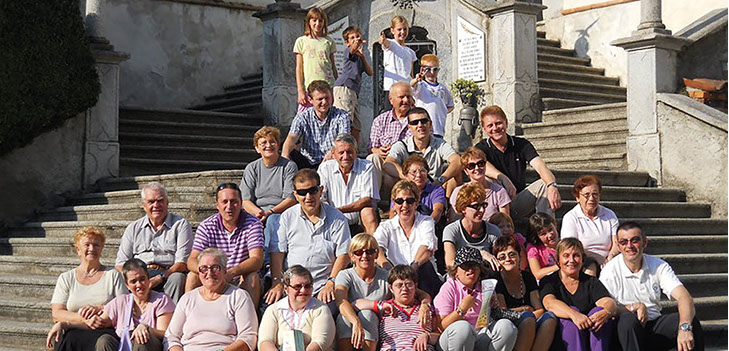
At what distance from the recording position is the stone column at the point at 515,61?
513 inches

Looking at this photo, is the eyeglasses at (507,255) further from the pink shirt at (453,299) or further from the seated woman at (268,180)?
the seated woman at (268,180)

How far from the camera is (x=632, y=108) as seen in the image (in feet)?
38.2

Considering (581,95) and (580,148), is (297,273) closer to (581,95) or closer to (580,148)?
(580,148)

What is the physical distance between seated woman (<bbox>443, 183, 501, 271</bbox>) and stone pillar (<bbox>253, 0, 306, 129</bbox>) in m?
5.81

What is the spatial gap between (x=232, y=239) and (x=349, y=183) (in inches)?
43.3

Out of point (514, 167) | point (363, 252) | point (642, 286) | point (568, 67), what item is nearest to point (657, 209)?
point (514, 167)

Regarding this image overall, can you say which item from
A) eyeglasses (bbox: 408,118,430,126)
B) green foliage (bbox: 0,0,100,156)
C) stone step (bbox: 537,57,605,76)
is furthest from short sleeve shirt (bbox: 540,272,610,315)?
stone step (bbox: 537,57,605,76)

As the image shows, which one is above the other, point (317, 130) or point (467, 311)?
point (317, 130)

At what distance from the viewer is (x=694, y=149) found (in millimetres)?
11102

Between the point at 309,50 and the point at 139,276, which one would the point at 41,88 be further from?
the point at 139,276

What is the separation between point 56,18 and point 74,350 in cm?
506

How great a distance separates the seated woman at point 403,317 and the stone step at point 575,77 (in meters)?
7.64

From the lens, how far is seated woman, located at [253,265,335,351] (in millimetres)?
6914

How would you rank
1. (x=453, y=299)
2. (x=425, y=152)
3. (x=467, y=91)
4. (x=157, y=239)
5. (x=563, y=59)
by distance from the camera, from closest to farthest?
(x=453, y=299), (x=157, y=239), (x=425, y=152), (x=467, y=91), (x=563, y=59)
